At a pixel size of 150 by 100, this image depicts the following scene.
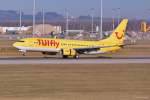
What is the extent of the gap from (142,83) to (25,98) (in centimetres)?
1184

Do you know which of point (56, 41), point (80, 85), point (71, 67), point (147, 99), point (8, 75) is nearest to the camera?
point (147, 99)

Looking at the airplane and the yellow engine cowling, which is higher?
the airplane

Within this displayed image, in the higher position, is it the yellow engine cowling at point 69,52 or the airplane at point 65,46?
the airplane at point 65,46

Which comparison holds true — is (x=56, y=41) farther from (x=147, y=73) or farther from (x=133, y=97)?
(x=133, y=97)

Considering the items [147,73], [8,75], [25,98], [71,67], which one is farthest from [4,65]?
[25,98]

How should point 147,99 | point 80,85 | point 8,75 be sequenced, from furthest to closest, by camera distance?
point 8,75
point 80,85
point 147,99

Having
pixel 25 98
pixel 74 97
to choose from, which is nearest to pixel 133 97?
pixel 74 97

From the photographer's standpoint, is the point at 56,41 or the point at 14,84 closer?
the point at 14,84

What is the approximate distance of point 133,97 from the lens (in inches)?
1340

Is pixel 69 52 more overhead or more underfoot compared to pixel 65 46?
more underfoot

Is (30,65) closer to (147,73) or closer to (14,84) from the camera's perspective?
(147,73)

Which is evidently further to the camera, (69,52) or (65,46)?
(65,46)

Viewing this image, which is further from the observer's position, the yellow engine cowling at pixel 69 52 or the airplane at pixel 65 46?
the airplane at pixel 65 46

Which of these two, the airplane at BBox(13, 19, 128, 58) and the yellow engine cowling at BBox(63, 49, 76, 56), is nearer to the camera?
the yellow engine cowling at BBox(63, 49, 76, 56)
